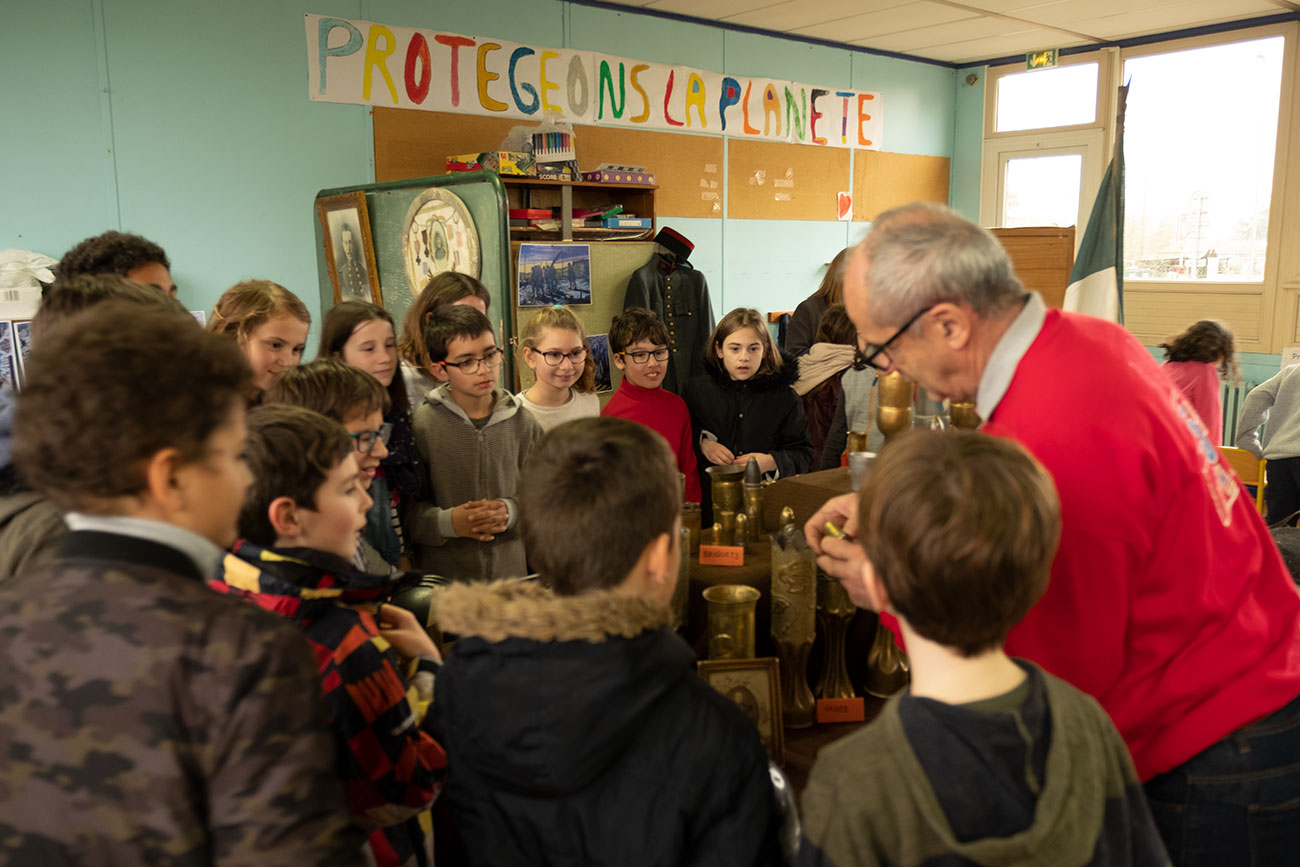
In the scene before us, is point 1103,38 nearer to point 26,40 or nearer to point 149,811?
point 26,40

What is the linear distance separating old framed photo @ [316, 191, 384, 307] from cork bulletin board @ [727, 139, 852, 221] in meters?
3.17

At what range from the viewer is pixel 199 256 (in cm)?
451

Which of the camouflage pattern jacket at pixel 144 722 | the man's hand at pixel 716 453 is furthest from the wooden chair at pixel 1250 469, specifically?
the camouflage pattern jacket at pixel 144 722

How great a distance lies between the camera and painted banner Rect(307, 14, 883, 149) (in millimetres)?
4871

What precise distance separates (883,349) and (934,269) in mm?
143

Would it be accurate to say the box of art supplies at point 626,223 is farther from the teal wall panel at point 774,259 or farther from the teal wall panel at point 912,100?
the teal wall panel at point 912,100

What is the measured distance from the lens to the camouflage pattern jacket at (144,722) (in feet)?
2.78

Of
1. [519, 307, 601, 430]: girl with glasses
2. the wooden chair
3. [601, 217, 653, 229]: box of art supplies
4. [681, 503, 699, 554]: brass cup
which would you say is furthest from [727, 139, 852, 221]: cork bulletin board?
[681, 503, 699, 554]: brass cup

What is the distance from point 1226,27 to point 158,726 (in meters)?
8.11

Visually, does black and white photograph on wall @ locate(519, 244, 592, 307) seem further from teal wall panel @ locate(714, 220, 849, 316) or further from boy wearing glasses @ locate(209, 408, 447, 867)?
boy wearing glasses @ locate(209, 408, 447, 867)

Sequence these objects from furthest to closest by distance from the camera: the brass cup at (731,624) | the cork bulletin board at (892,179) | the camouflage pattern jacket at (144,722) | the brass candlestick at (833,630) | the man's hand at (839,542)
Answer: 1. the cork bulletin board at (892,179)
2. the brass candlestick at (833,630)
3. the brass cup at (731,624)
4. the man's hand at (839,542)
5. the camouflage pattern jacket at (144,722)

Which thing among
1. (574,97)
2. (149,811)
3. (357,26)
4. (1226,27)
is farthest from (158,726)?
(1226,27)

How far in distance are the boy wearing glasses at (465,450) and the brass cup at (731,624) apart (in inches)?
42.1

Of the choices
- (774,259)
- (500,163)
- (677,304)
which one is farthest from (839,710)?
(774,259)
